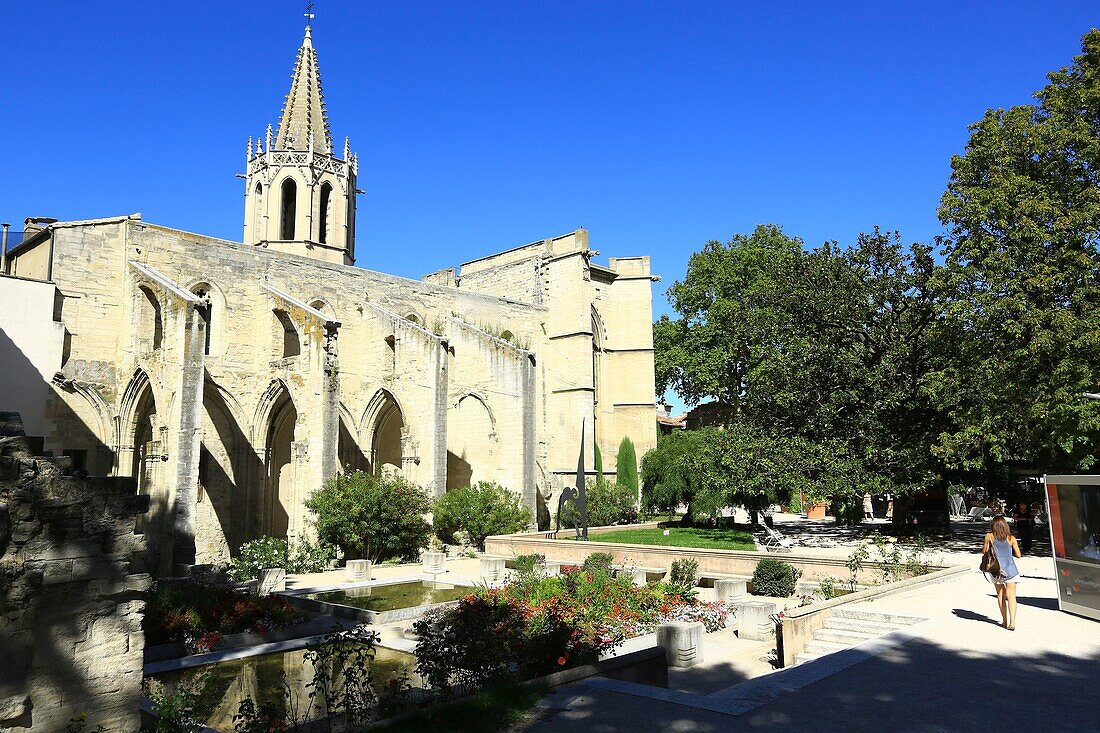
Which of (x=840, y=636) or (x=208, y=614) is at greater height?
(x=208, y=614)

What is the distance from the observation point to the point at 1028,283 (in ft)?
52.0

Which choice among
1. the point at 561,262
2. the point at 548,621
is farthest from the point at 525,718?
the point at 561,262

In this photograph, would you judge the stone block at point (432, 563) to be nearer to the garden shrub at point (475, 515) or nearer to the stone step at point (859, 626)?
the garden shrub at point (475, 515)

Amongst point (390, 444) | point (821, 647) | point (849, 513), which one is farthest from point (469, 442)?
point (821, 647)

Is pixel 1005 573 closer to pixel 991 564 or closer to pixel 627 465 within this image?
pixel 991 564

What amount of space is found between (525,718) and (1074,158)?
58.9ft

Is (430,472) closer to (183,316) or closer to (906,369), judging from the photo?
(183,316)

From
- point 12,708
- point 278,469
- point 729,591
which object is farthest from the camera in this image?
point 278,469

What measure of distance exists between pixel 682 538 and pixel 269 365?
41.6 feet

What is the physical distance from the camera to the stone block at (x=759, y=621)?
34.2ft

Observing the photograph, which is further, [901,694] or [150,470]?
[150,470]

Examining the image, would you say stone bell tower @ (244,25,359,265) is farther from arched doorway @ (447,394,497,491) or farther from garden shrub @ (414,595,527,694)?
garden shrub @ (414,595,527,694)

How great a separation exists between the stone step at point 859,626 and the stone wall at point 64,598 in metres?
7.59

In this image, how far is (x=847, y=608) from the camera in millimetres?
9953
